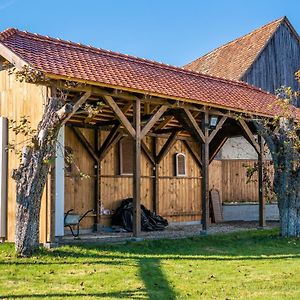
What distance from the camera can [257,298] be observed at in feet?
20.1

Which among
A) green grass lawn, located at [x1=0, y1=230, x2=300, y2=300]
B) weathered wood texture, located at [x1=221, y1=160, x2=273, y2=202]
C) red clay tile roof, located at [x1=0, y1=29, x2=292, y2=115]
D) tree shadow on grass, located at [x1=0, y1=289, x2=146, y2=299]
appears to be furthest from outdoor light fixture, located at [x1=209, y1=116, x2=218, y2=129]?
tree shadow on grass, located at [x1=0, y1=289, x2=146, y2=299]

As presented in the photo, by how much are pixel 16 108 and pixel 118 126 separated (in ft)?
11.2

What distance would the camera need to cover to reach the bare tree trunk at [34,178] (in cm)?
877

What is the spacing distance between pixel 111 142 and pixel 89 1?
4905 mm

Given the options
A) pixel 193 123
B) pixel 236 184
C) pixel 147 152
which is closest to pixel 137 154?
pixel 193 123

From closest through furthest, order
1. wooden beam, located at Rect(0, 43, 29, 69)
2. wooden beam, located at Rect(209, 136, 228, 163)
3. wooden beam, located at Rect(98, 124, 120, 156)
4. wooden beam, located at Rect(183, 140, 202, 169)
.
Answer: wooden beam, located at Rect(0, 43, 29, 69) < wooden beam, located at Rect(98, 124, 120, 156) < wooden beam, located at Rect(183, 140, 202, 169) < wooden beam, located at Rect(209, 136, 228, 163)

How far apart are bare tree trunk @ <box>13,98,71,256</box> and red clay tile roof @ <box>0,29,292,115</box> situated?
999 mm

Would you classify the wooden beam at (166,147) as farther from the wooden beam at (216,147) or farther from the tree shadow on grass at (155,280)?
the tree shadow on grass at (155,280)

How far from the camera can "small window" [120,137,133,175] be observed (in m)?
14.7

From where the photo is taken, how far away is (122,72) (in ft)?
38.1

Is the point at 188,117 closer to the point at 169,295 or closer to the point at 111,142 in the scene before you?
the point at 111,142

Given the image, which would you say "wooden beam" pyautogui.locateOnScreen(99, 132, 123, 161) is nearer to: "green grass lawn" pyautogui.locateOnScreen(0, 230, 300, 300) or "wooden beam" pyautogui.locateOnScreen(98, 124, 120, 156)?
"wooden beam" pyautogui.locateOnScreen(98, 124, 120, 156)

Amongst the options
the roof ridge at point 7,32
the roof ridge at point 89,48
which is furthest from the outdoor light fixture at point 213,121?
the roof ridge at point 7,32

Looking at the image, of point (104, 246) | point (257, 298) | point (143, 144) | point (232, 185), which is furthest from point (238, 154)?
point (257, 298)
